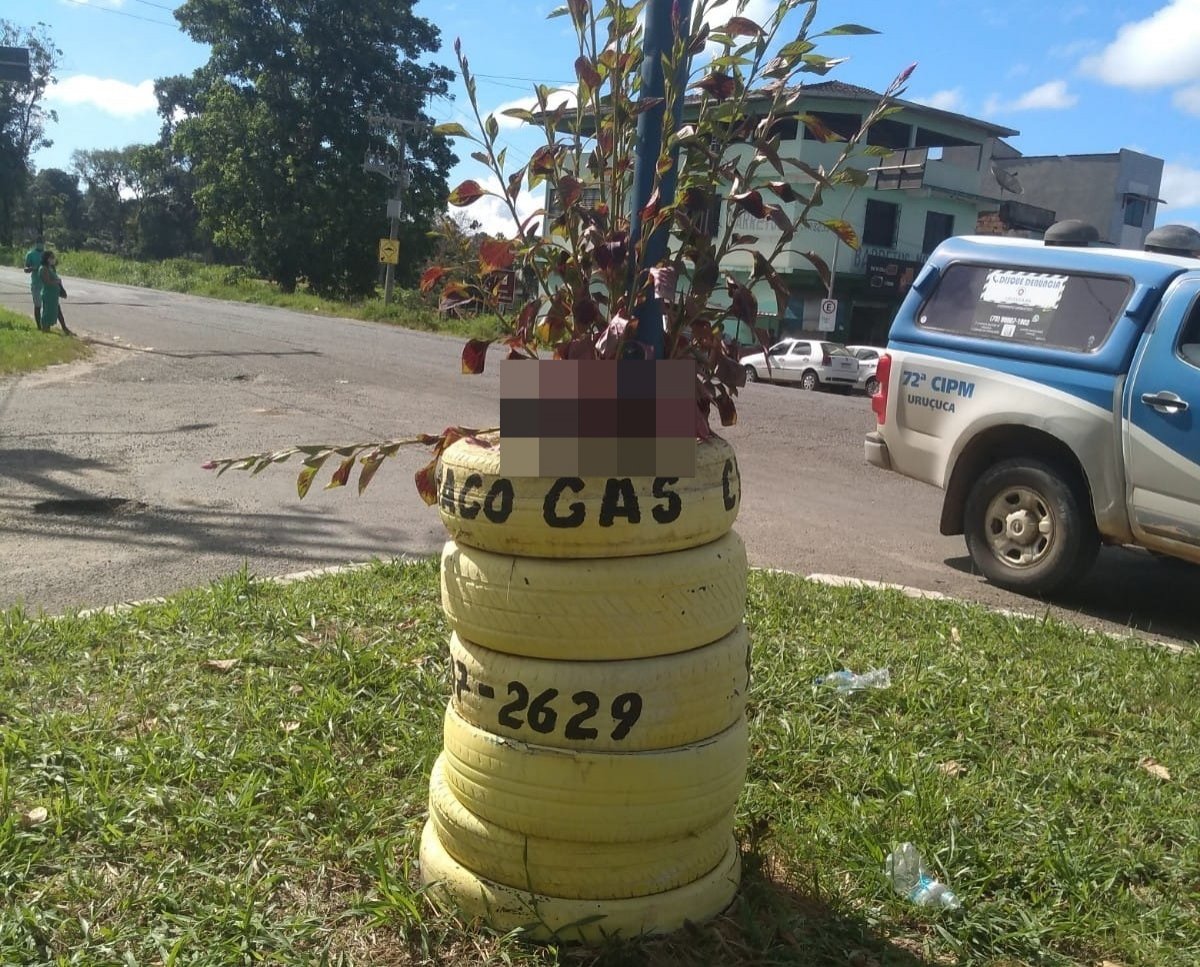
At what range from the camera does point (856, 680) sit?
13.9 feet

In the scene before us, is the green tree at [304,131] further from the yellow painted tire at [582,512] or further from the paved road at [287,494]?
the yellow painted tire at [582,512]

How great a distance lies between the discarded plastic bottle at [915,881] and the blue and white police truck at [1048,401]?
3.58 m

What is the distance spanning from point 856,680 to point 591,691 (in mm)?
2155

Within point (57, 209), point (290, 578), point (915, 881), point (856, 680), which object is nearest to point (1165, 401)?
point (856, 680)

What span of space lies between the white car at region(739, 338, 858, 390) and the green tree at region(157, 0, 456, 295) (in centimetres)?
2587

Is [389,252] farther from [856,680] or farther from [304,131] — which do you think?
[856,680]

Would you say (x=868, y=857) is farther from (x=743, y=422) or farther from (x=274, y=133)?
(x=274, y=133)

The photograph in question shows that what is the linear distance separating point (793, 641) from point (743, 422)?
9.16 meters

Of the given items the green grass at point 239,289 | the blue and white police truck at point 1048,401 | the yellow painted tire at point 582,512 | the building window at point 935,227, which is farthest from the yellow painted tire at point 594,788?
the building window at point 935,227

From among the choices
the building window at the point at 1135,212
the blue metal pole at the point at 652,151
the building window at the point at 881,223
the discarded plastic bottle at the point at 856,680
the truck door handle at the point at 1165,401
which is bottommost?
the discarded plastic bottle at the point at 856,680

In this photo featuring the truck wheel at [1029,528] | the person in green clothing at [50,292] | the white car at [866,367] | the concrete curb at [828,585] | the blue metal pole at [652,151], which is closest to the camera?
the blue metal pole at [652,151]

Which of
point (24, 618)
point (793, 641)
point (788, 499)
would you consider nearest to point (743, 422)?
point (788, 499)

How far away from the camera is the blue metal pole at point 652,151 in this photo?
8.21ft

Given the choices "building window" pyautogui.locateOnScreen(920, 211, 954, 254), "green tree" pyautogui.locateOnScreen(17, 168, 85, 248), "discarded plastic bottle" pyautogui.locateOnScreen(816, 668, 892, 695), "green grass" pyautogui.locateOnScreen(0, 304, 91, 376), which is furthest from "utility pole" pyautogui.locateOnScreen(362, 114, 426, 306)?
"green tree" pyautogui.locateOnScreen(17, 168, 85, 248)
